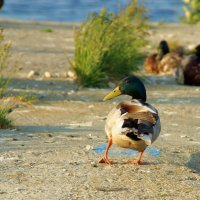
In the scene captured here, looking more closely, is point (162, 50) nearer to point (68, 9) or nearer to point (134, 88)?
point (134, 88)

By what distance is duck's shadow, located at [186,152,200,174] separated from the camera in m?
7.60

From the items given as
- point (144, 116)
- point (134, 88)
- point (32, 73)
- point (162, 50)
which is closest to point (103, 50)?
point (32, 73)

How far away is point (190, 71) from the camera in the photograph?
13.2 meters

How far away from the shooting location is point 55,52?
16031 mm

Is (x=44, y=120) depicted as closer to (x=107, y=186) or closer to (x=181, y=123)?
(x=181, y=123)

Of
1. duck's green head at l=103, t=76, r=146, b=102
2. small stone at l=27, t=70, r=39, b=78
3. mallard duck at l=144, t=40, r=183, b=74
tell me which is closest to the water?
mallard duck at l=144, t=40, r=183, b=74

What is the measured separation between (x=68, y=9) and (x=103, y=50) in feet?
77.9

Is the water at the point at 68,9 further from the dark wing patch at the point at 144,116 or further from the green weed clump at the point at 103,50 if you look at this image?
the dark wing patch at the point at 144,116

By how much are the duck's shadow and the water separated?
70.1 ft

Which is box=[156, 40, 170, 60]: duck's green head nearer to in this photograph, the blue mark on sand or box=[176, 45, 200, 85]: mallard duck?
box=[176, 45, 200, 85]: mallard duck

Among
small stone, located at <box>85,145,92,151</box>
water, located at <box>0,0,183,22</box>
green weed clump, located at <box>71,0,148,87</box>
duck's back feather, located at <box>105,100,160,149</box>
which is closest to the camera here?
duck's back feather, located at <box>105,100,160,149</box>

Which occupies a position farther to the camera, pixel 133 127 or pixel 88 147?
pixel 88 147

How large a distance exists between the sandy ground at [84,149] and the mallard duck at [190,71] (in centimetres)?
22

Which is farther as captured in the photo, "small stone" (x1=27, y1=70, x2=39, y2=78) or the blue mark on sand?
"small stone" (x1=27, y1=70, x2=39, y2=78)
